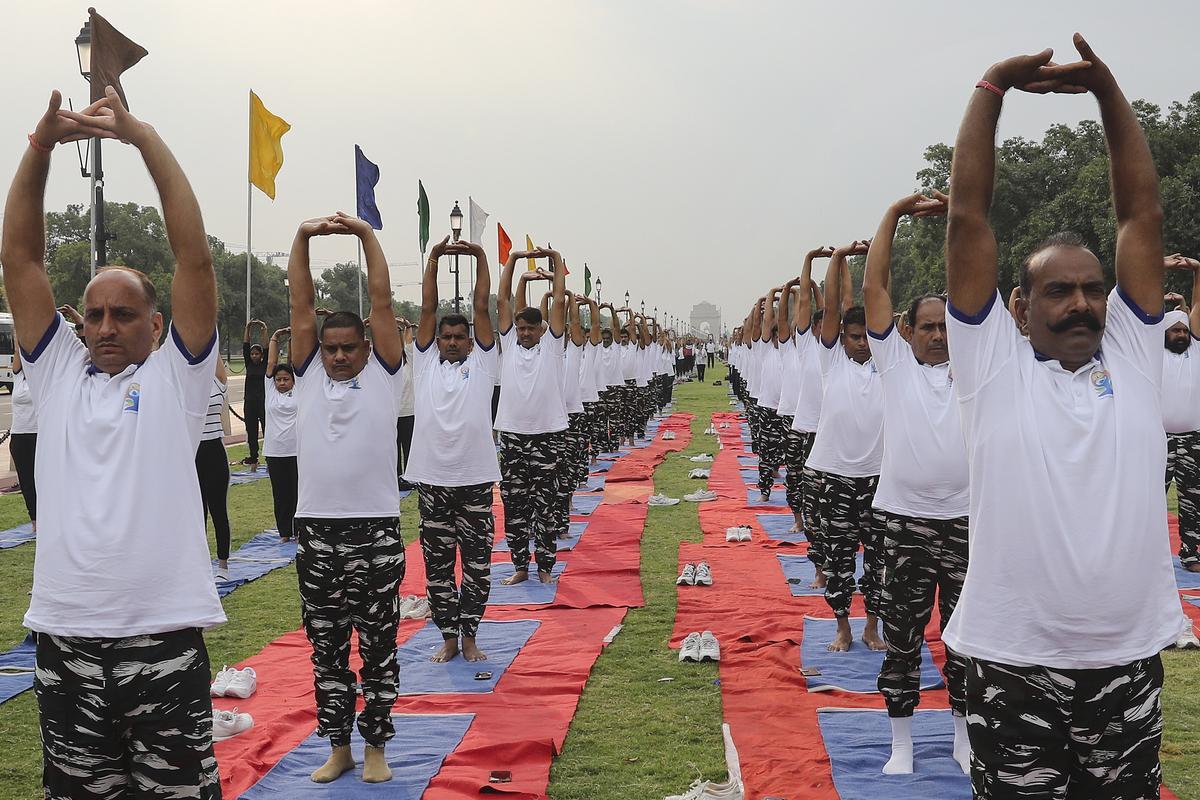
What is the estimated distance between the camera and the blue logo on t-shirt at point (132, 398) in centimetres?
312

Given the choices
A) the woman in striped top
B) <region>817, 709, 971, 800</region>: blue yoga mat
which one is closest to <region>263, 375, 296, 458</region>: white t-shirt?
the woman in striped top

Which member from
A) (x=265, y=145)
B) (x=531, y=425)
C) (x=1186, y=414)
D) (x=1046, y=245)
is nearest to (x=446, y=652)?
(x=531, y=425)

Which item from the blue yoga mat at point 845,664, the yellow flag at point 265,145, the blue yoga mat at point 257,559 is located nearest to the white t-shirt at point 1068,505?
the blue yoga mat at point 845,664

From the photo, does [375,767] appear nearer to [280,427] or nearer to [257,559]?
[257,559]

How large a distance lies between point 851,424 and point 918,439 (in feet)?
5.78

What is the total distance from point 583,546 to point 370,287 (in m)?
6.43

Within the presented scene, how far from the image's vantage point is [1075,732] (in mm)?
2729

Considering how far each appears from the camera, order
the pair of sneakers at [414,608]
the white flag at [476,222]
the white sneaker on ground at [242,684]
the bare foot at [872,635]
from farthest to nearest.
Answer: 1. the white flag at [476,222]
2. the pair of sneakers at [414,608]
3. the bare foot at [872,635]
4. the white sneaker on ground at [242,684]

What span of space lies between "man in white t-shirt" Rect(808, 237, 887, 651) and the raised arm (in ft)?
12.1

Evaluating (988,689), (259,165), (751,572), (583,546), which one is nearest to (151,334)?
(988,689)

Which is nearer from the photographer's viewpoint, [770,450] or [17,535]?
[17,535]

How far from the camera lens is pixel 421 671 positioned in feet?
21.7

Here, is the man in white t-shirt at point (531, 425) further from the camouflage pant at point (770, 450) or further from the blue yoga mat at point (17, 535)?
the blue yoga mat at point (17, 535)

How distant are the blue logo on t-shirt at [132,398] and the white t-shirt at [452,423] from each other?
3601 millimetres
